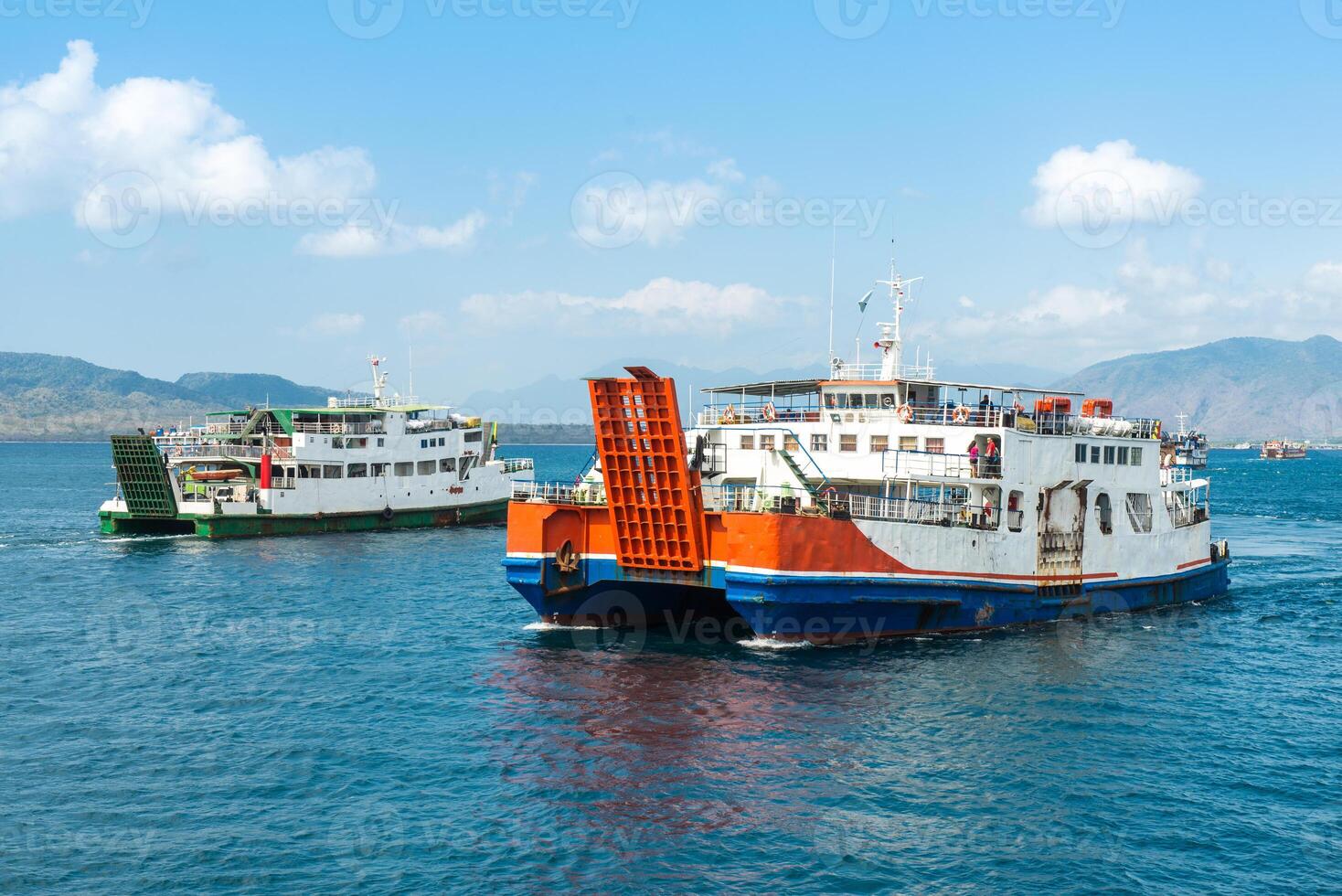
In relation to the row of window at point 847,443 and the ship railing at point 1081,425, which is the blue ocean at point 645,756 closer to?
the row of window at point 847,443

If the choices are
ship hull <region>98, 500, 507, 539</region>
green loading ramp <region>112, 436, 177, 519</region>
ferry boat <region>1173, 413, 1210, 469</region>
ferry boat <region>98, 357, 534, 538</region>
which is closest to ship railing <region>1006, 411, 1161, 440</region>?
ferry boat <region>1173, 413, 1210, 469</region>

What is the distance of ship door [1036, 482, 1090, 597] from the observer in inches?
1489

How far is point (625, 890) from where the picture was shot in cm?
1791

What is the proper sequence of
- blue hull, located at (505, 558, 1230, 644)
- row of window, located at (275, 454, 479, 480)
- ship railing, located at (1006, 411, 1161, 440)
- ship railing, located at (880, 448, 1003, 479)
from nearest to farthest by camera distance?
1. blue hull, located at (505, 558, 1230, 644)
2. ship railing, located at (880, 448, 1003, 479)
3. ship railing, located at (1006, 411, 1161, 440)
4. row of window, located at (275, 454, 479, 480)

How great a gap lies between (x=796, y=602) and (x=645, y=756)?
28.8 feet

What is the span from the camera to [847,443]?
3812 centimetres

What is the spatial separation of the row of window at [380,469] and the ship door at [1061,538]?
43.7m

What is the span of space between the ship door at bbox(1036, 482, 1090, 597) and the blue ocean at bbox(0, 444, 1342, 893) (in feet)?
5.72

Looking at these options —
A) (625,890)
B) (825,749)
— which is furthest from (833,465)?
(625,890)

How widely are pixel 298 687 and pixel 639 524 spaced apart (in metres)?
10.3

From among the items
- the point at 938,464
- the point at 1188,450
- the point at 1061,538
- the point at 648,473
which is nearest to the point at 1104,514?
the point at 1061,538

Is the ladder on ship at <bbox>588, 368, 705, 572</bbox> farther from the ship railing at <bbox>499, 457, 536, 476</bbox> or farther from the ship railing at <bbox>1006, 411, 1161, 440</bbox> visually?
the ship railing at <bbox>499, 457, 536, 476</bbox>

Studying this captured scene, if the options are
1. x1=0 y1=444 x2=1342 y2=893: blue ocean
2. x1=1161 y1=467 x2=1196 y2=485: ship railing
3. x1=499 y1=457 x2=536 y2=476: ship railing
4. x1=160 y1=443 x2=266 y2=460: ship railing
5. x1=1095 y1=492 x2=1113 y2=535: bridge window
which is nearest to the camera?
x1=0 y1=444 x2=1342 y2=893: blue ocean

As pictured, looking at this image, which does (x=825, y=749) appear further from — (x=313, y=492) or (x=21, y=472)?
(x=21, y=472)
